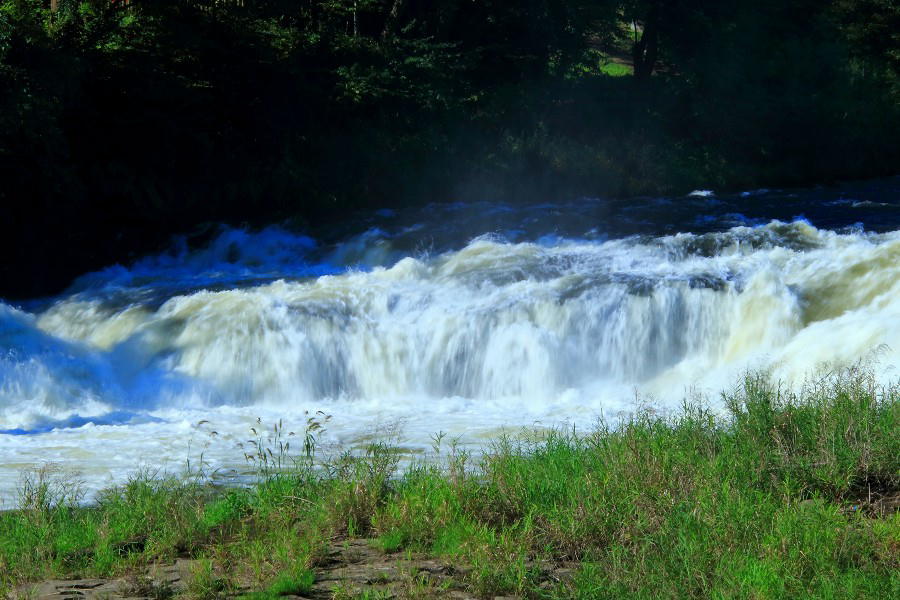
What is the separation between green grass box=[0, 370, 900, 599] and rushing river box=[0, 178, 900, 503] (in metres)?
2.94

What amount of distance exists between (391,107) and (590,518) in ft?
68.8

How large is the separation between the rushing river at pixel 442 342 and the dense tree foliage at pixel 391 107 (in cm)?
397

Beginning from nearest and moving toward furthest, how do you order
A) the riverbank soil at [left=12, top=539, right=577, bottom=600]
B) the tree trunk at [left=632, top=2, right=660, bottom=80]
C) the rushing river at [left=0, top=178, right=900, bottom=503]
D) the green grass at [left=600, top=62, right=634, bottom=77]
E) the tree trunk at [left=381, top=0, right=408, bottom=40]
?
the riverbank soil at [left=12, top=539, right=577, bottom=600], the rushing river at [left=0, top=178, right=900, bottom=503], the tree trunk at [left=381, top=0, right=408, bottom=40], the tree trunk at [left=632, top=2, right=660, bottom=80], the green grass at [left=600, top=62, right=634, bottom=77]

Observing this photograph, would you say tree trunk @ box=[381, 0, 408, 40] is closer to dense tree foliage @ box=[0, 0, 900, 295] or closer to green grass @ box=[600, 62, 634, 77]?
dense tree foliage @ box=[0, 0, 900, 295]

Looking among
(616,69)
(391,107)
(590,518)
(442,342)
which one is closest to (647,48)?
(616,69)

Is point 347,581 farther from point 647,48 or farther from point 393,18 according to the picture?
point 647,48

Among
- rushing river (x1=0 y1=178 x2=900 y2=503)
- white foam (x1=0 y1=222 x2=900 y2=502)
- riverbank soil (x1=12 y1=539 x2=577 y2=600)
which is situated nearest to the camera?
riverbank soil (x1=12 y1=539 x2=577 y2=600)

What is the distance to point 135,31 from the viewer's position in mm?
22078

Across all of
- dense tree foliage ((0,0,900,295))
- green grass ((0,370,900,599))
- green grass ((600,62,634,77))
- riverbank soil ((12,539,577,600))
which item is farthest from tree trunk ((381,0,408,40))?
riverbank soil ((12,539,577,600))

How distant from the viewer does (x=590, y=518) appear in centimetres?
632

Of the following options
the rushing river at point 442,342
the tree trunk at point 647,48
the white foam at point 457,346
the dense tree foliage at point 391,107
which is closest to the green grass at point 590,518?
the rushing river at point 442,342

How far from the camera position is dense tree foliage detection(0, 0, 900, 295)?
20.5 m

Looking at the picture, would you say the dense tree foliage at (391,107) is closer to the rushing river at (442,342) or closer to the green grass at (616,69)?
the green grass at (616,69)

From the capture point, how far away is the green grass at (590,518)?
18.4ft
